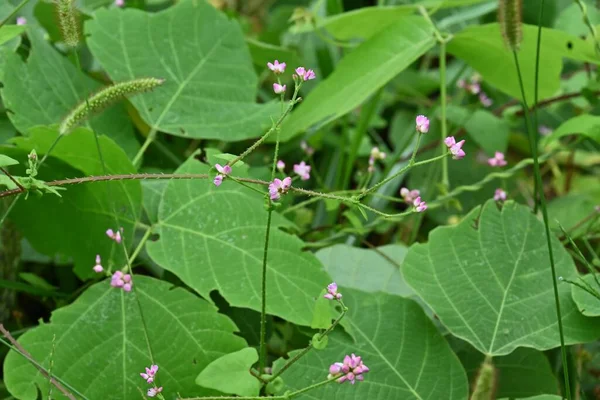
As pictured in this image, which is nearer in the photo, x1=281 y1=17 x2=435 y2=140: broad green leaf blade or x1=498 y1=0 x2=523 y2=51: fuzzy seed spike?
x1=498 y1=0 x2=523 y2=51: fuzzy seed spike

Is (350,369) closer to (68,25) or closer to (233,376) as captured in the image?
(233,376)

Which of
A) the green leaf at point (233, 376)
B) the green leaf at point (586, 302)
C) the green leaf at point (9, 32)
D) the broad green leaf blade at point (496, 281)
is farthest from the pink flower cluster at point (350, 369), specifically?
the green leaf at point (9, 32)

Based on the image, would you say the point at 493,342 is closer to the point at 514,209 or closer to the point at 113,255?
the point at 514,209

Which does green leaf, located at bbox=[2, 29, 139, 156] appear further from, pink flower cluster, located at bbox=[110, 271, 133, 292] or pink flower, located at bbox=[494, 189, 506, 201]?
pink flower, located at bbox=[494, 189, 506, 201]

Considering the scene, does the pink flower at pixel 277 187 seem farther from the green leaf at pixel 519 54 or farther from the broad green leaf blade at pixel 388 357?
the green leaf at pixel 519 54

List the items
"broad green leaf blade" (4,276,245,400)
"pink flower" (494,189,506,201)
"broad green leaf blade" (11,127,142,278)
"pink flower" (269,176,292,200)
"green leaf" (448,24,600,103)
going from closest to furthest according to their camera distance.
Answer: "pink flower" (269,176,292,200), "broad green leaf blade" (4,276,245,400), "broad green leaf blade" (11,127,142,278), "pink flower" (494,189,506,201), "green leaf" (448,24,600,103)

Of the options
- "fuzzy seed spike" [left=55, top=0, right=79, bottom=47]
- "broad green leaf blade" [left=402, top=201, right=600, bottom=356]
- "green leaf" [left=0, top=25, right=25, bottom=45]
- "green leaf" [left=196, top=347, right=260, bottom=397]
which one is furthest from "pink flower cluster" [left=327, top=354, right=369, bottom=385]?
"green leaf" [left=0, top=25, right=25, bottom=45]

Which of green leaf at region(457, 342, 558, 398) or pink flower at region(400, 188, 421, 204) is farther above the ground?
pink flower at region(400, 188, 421, 204)
